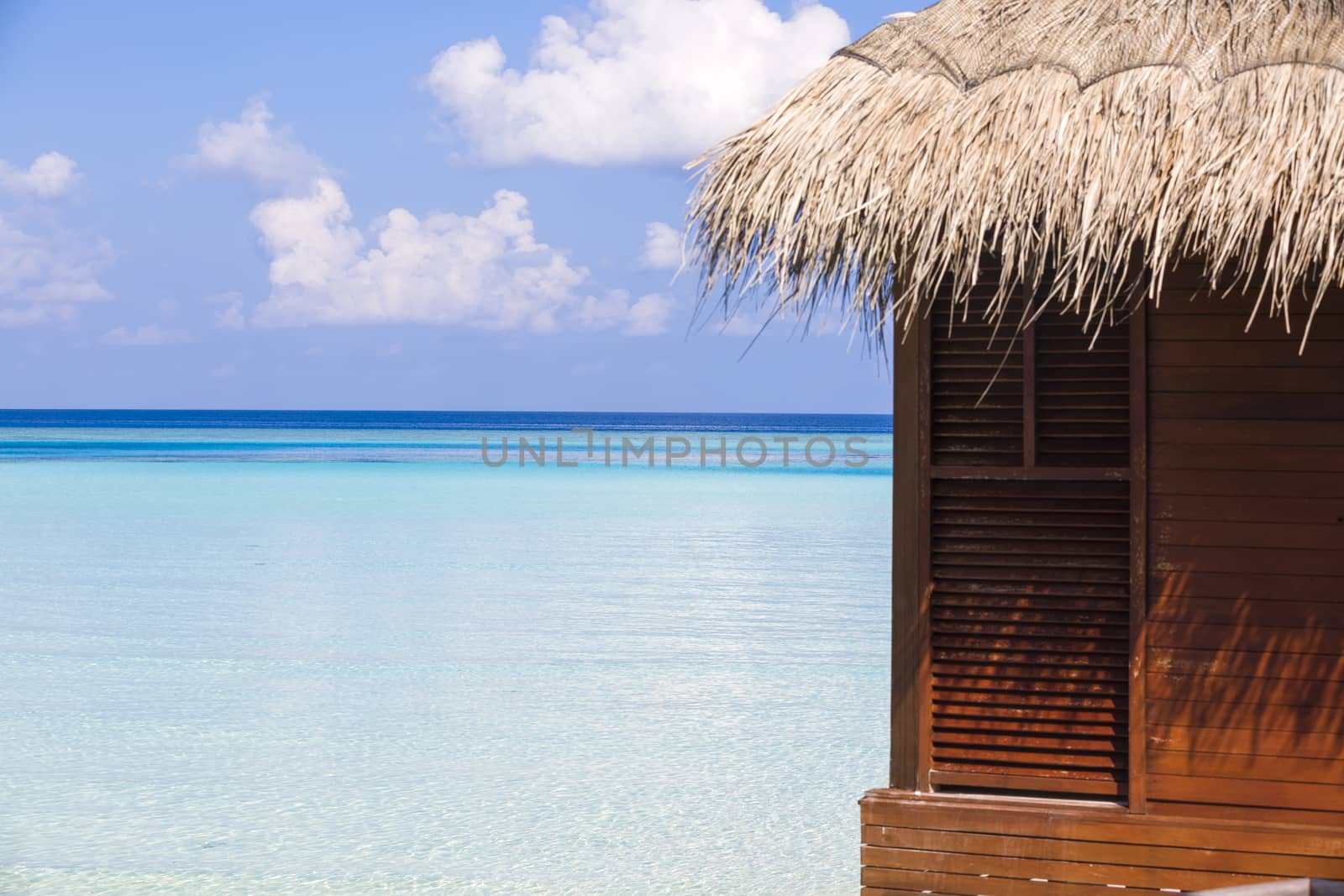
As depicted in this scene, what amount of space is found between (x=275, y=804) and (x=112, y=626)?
413 centimetres

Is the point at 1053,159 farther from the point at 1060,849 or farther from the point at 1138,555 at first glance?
the point at 1060,849

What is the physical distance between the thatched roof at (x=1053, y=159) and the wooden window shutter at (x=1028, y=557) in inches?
5.9

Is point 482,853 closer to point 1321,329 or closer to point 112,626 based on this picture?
point 1321,329

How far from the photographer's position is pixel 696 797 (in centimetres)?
530

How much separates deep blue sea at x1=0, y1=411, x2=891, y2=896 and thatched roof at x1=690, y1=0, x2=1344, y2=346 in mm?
2350

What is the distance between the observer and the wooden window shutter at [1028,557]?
122 inches

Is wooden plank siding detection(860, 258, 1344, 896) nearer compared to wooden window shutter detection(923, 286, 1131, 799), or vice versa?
wooden plank siding detection(860, 258, 1344, 896)

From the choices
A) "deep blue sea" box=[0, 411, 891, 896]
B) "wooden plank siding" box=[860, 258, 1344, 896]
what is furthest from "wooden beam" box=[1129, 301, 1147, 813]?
"deep blue sea" box=[0, 411, 891, 896]

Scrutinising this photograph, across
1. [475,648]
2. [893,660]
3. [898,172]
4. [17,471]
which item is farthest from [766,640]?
[17,471]

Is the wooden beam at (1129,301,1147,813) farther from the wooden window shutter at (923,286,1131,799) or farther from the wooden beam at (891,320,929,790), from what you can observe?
the wooden beam at (891,320,929,790)

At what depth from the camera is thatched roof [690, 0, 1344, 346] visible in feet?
8.51

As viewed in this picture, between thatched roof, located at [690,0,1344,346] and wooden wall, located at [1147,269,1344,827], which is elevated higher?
thatched roof, located at [690,0,1344,346]

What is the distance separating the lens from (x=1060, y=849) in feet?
10.1

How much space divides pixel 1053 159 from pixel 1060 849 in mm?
1513
